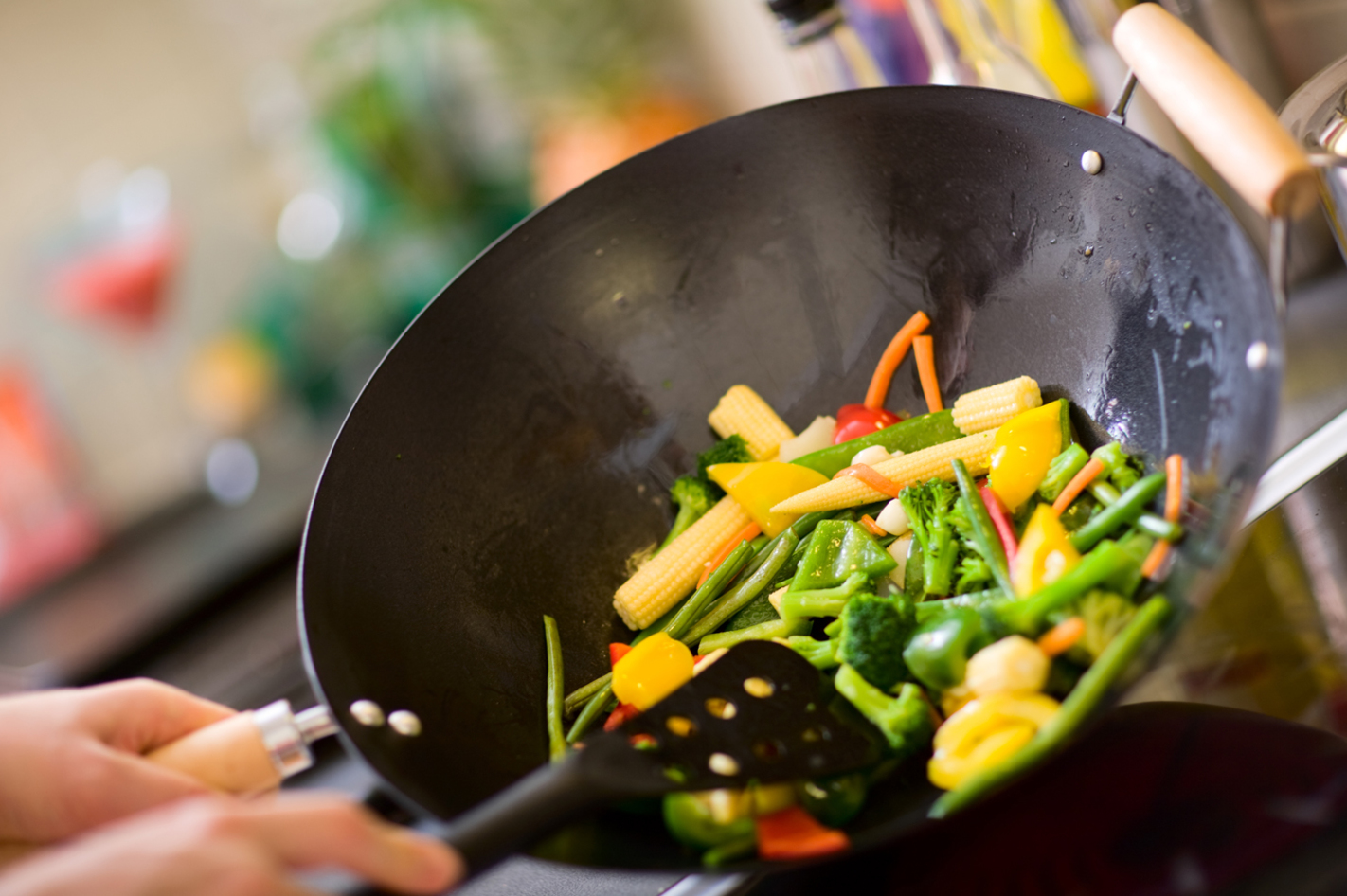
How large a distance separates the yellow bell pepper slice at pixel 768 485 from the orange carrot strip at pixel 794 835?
0.41m

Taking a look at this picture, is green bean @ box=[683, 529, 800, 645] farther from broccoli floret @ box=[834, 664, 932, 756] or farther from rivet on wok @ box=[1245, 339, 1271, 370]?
rivet on wok @ box=[1245, 339, 1271, 370]

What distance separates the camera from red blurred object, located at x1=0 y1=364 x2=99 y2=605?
10.5 feet

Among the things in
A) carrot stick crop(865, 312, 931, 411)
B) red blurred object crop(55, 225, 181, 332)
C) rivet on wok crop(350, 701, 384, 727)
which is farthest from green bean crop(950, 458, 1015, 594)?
red blurred object crop(55, 225, 181, 332)

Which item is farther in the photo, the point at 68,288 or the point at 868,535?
the point at 68,288

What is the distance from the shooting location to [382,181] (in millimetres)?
3213

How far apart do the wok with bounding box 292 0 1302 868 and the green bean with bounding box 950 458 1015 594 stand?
15cm

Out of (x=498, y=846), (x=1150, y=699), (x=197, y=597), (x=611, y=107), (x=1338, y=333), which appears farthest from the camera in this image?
(x=611, y=107)

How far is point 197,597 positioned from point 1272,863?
2.83 meters

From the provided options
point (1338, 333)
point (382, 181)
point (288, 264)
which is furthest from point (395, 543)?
point (288, 264)

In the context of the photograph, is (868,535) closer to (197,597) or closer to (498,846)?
(498,846)

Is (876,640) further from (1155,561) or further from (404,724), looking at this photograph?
(404,724)

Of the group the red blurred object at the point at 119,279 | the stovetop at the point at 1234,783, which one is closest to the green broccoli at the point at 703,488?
the stovetop at the point at 1234,783

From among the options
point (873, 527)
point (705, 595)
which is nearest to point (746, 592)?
point (705, 595)

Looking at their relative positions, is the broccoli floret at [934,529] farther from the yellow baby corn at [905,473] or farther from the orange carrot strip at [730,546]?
the orange carrot strip at [730,546]
